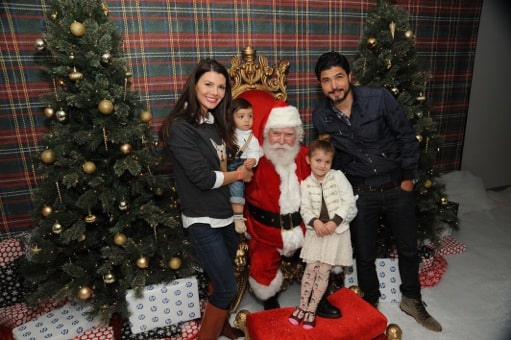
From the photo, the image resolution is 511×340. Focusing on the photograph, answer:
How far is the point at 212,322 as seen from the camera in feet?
8.45

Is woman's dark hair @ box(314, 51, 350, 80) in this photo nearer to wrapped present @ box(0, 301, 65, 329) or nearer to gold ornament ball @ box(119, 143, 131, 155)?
gold ornament ball @ box(119, 143, 131, 155)

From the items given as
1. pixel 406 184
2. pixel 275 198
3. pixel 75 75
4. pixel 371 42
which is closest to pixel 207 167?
pixel 275 198

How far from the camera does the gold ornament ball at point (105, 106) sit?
2471 mm

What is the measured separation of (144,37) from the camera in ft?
11.4

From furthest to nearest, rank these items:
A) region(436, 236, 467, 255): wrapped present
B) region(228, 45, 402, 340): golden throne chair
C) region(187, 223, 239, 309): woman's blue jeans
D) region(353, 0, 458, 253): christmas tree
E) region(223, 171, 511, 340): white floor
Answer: region(436, 236, 467, 255): wrapped present → region(353, 0, 458, 253): christmas tree → region(228, 45, 402, 340): golden throne chair → region(223, 171, 511, 340): white floor → region(187, 223, 239, 309): woman's blue jeans

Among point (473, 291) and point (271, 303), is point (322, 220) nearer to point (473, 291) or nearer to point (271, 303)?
point (271, 303)

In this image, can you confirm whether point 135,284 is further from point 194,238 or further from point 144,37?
point 144,37

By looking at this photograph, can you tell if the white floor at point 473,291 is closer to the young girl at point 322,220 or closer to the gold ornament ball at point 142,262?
the young girl at point 322,220

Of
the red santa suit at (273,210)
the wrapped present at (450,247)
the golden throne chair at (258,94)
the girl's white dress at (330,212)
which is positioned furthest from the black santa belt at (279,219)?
the wrapped present at (450,247)

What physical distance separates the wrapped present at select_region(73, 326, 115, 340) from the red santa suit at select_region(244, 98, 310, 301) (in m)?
1.13

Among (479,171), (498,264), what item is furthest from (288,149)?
(479,171)

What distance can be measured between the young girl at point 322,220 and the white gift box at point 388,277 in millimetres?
632

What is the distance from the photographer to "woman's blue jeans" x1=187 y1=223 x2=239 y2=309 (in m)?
2.45

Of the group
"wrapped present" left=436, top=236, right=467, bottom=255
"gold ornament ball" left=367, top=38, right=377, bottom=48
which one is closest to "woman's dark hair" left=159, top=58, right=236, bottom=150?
"gold ornament ball" left=367, top=38, right=377, bottom=48
